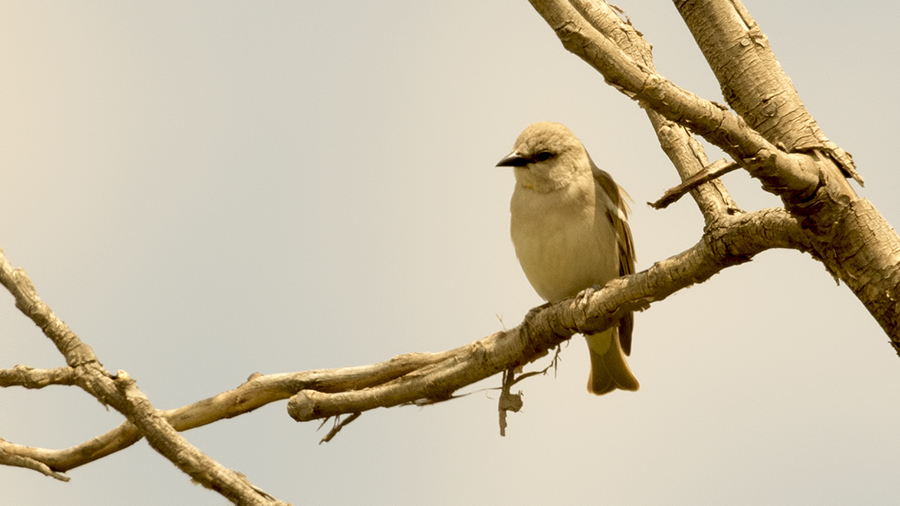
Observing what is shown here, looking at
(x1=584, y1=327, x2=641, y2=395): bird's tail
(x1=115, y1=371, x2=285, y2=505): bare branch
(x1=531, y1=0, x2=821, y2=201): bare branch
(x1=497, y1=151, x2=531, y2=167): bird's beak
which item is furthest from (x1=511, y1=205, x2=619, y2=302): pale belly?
(x1=115, y1=371, x2=285, y2=505): bare branch

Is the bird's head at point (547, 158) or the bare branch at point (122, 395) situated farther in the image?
the bird's head at point (547, 158)

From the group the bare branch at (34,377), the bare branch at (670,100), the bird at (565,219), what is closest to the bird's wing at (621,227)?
the bird at (565,219)

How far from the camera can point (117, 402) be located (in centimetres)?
438

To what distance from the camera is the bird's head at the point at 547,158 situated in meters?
6.78

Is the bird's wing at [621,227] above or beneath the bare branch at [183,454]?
above

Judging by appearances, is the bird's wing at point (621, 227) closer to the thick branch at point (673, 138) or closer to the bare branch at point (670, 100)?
the thick branch at point (673, 138)

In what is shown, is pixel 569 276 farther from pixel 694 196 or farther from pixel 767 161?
pixel 767 161

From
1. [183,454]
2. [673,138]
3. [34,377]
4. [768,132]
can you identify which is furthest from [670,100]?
[34,377]

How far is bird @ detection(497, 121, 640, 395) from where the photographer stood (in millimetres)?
6512

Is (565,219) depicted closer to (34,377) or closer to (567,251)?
(567,251)

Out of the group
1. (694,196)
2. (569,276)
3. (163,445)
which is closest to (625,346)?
(569,276)

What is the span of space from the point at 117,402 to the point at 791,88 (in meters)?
3.60

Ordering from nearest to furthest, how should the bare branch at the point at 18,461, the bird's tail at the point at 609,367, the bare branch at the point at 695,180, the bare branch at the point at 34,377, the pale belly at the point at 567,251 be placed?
the bare branch at the point at 695,180 < the bare branch at the point at 34,377 < the bare branch at the point at 18,461 < the pale belly at the point at 567,251 < the bird's tail at the point at 609,367

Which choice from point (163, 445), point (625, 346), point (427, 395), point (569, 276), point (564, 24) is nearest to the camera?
point (564, 24)
